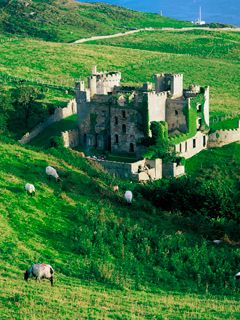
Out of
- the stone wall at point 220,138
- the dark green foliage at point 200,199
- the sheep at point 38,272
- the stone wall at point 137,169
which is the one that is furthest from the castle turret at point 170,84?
the sheep at point 38,272

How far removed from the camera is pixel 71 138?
224 feet

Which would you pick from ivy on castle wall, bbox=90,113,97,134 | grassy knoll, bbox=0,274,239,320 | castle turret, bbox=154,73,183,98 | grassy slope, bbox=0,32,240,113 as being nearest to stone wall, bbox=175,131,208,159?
castle turret, bbox=154,73,183,98

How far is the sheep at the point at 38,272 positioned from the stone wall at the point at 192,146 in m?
38.9

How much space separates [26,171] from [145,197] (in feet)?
27.3

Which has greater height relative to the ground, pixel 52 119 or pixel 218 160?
pixel 52 119

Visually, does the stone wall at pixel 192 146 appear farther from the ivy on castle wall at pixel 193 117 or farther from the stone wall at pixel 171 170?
the stone wall at pixel 171 170

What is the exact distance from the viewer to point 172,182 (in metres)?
44.3

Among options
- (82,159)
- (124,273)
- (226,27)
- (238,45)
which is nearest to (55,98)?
(82,159)

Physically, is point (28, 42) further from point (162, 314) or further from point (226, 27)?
point (162, 314)

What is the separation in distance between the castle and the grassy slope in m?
27.0

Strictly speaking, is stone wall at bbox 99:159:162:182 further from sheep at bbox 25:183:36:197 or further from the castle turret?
sheep at bbox 25:183:36:197

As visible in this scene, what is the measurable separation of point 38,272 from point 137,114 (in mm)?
39055

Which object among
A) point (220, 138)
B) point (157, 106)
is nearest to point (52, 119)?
point (157, 106)

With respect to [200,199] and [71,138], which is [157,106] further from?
[200,199]
